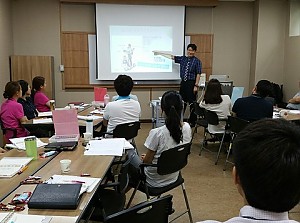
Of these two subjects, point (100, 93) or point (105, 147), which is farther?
point (100, 93)

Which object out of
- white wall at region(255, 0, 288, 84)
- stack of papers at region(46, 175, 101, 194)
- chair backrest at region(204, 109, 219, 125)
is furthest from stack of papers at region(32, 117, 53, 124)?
white wall at region(255, 0, 288, 84)

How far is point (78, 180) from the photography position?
1.86 m

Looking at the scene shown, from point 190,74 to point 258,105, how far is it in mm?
2980

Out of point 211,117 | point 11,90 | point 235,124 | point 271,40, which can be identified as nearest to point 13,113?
point 11,90

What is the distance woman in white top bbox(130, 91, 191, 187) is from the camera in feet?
8.54

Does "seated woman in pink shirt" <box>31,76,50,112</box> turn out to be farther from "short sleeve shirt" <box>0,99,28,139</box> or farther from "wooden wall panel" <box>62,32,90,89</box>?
"wooden wall panel" <box>62,32,90,89</box>

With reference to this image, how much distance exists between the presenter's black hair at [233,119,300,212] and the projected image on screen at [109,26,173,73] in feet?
20.9

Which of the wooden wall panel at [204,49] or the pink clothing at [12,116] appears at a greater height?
the wooden wall panel at [204,49]

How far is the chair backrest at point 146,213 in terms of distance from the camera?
1327 mm

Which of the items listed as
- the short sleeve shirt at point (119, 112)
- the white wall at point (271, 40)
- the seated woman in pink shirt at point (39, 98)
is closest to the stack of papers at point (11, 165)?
the short sleeve shirt at point (119, 112)

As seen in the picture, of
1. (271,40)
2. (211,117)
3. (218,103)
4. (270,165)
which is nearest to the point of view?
(270,165)

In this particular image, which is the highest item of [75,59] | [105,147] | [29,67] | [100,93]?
[75,59]

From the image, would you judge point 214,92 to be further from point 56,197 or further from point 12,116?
point 56,197

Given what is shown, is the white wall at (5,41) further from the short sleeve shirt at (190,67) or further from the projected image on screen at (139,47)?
the short sleeve shirt at (190,67)
